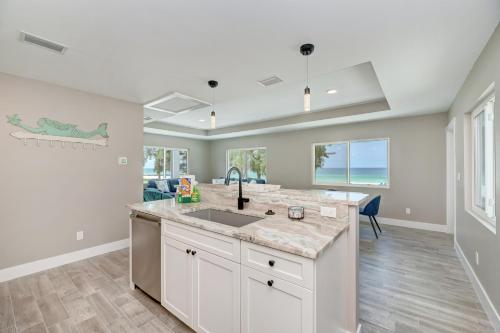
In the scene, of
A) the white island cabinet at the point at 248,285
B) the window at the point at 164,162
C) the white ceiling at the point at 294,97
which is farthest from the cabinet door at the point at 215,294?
the window at the point at 164,162

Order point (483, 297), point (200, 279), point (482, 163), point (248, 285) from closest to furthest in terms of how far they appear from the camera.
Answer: point (248, 285) < point (200, 279) < point (483, 297) < point (482, 163)

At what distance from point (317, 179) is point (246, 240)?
197 inches

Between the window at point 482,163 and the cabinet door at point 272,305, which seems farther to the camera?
the window at point 482,163

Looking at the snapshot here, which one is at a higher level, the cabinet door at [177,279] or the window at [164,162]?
the window at [164,162]

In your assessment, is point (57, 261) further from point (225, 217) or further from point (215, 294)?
point (215, 294)

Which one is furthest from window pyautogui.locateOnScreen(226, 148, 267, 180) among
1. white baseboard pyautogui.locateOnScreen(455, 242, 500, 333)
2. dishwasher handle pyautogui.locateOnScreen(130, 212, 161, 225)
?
dishwasher handle pyautogui.locateOnScreen(130, 212, 161, 225)

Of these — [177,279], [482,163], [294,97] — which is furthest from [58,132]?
[482,163]

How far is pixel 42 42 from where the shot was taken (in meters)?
1.99

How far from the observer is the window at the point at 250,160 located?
7353mm

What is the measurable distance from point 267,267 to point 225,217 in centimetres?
98

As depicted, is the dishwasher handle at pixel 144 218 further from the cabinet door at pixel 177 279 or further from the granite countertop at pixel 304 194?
the granite countertop at pixel 304 194

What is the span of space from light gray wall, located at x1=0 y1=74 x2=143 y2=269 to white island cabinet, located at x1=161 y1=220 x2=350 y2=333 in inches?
84.7

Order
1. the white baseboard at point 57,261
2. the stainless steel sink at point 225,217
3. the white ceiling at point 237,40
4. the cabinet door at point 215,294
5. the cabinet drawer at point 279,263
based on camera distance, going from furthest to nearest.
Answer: the white baseboard at point 57,261 < the stainless steel sink at point 225,217 < the white ceiling at point 237,40 < the cabinet door at point 215,294 < the cabinet drawer at point 279,263

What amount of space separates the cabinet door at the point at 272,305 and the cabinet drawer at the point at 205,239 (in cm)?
14
